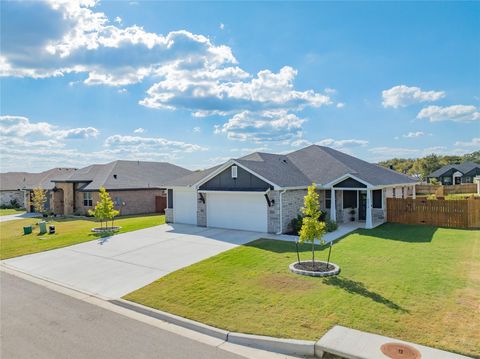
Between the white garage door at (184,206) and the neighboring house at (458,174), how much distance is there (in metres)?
60.2

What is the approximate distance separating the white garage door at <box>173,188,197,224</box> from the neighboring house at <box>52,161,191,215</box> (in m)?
6.34

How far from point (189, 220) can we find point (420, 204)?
1427cm

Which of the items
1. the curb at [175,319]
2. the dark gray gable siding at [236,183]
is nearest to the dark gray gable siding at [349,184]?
the dark gray gable siding at [236,183]

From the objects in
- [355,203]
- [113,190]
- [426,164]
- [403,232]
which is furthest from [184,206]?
[426,164]

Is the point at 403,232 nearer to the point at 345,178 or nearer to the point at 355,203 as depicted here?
the point at 345,178

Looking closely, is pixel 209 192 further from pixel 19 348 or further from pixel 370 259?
pixel 19 348

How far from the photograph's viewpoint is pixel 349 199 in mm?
21391

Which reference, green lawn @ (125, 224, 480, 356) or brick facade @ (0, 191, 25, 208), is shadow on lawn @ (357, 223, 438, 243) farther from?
brick facade @ (0, 191, 25, 208)

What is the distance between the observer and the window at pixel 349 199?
69.9 feet

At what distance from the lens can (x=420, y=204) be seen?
19.4 metres

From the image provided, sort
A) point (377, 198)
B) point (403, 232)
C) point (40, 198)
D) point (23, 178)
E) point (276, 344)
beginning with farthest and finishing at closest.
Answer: point (23, 178), point (40, 198), point (377, 198), point (403, 232), point (276, 344)

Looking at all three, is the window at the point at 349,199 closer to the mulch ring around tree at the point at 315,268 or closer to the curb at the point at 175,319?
the mulch ring around tree at the point at 315,268

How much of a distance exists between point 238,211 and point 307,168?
7.36 metres

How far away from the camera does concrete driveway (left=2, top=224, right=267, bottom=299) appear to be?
1061cm
